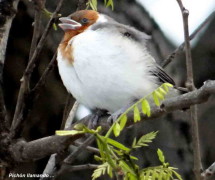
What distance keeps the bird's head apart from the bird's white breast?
0.31 feet

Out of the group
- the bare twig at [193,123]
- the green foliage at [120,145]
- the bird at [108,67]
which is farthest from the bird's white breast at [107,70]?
the green foliage at [120,145]

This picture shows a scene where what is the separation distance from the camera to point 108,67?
4.66ft

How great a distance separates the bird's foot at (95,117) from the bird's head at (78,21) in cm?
28

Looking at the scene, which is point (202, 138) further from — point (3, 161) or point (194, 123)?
point (194, 123)

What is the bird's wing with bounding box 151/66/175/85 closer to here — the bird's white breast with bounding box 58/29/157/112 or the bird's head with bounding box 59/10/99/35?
the bird's white breast with bounding box 58/29/157/112

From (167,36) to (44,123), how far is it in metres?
0.68

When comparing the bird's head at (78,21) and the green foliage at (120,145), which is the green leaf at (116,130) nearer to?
the green foliage at (120,145)

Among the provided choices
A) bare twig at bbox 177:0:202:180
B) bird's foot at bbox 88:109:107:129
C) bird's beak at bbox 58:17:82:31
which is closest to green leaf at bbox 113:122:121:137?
bare twig at bbox 177:0:202:180

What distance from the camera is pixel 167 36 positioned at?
7.44 ft

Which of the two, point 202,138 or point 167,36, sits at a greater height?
point 167,36

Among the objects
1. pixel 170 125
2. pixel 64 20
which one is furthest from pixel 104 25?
→ pixel 170 125

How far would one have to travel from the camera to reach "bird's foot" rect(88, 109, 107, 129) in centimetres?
141

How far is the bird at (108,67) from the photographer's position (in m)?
1.43

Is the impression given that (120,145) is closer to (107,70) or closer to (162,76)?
(107,70)
